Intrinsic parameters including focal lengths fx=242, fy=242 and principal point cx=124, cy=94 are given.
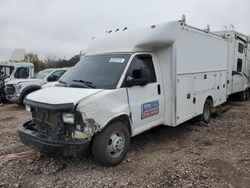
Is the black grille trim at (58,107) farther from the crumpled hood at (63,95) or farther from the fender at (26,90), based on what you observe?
the fender at (26,90)

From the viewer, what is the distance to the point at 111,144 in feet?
13.9

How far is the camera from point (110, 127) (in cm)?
412

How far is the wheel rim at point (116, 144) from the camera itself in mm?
4215

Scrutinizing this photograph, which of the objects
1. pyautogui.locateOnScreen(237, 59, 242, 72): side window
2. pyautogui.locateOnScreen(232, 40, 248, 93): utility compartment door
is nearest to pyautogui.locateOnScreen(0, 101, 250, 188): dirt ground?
pyautogui.locateOnScreen(232, 40, 248, 93): utility compartment door

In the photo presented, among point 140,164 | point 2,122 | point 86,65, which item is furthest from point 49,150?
point 2,122

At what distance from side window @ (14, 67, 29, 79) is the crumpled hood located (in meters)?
8.86

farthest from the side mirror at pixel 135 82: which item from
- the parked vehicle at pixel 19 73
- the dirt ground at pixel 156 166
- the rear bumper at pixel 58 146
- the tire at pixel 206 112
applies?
the parked vehicle at pixel 19 73

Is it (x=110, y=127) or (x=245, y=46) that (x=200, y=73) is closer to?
(x=110, y=127)

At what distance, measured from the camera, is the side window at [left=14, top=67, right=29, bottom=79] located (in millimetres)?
12555

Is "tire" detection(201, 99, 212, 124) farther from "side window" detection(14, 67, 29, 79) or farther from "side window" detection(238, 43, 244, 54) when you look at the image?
"side window" detection(14, 67, 29, 79)

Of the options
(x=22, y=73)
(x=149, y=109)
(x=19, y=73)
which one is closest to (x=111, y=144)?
(x=149, y=109)

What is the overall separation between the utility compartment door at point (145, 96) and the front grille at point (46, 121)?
4.54ft

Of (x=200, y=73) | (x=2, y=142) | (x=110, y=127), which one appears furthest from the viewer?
(x=200, y=73)

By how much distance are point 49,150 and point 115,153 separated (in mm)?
1166
